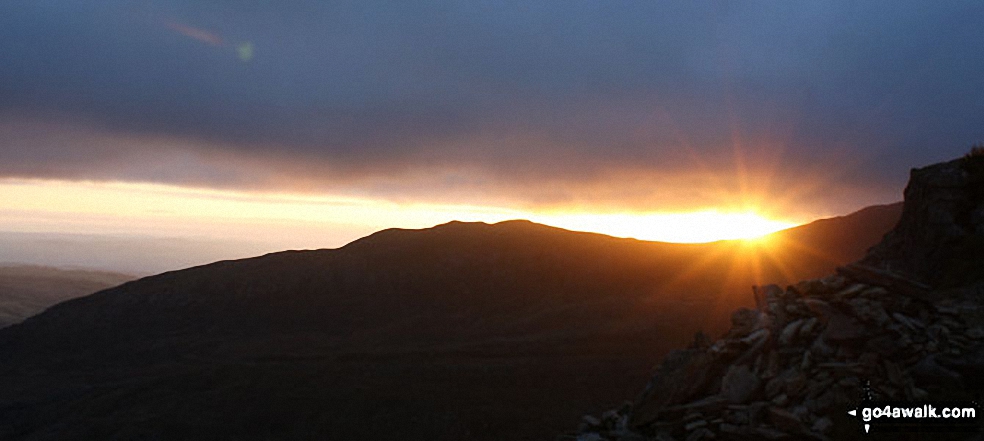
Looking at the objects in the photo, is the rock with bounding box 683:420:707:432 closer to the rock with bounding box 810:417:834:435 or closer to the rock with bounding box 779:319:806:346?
the rock with bounding box 810:417:834:435

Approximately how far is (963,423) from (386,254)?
70686 millimetres

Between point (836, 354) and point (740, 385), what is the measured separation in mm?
2337

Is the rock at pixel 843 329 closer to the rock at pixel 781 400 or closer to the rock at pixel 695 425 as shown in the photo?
the rock at pixel 781 400

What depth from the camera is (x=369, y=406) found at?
124ft

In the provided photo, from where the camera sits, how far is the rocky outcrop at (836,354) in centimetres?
1373

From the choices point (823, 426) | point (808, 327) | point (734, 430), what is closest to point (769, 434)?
point (734, 430)

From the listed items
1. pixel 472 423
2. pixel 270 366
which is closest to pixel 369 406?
pixel 472 423

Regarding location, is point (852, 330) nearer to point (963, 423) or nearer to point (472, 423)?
point (963, 423)

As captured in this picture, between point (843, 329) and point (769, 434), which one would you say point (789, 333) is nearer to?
point (843, 329)

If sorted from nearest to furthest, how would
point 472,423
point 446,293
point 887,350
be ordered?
point 887,350 → point 472,423 → point 446,293

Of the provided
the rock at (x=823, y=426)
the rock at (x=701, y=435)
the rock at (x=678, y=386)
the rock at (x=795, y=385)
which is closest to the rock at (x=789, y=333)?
the rock at (x=795, y=385)

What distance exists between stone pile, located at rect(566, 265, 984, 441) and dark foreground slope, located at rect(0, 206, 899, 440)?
54.3 feet

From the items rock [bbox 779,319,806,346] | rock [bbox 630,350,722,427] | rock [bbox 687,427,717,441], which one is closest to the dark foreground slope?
rock [bbox 630,350,722,427]

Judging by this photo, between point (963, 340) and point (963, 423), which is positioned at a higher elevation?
point (963, 340)
